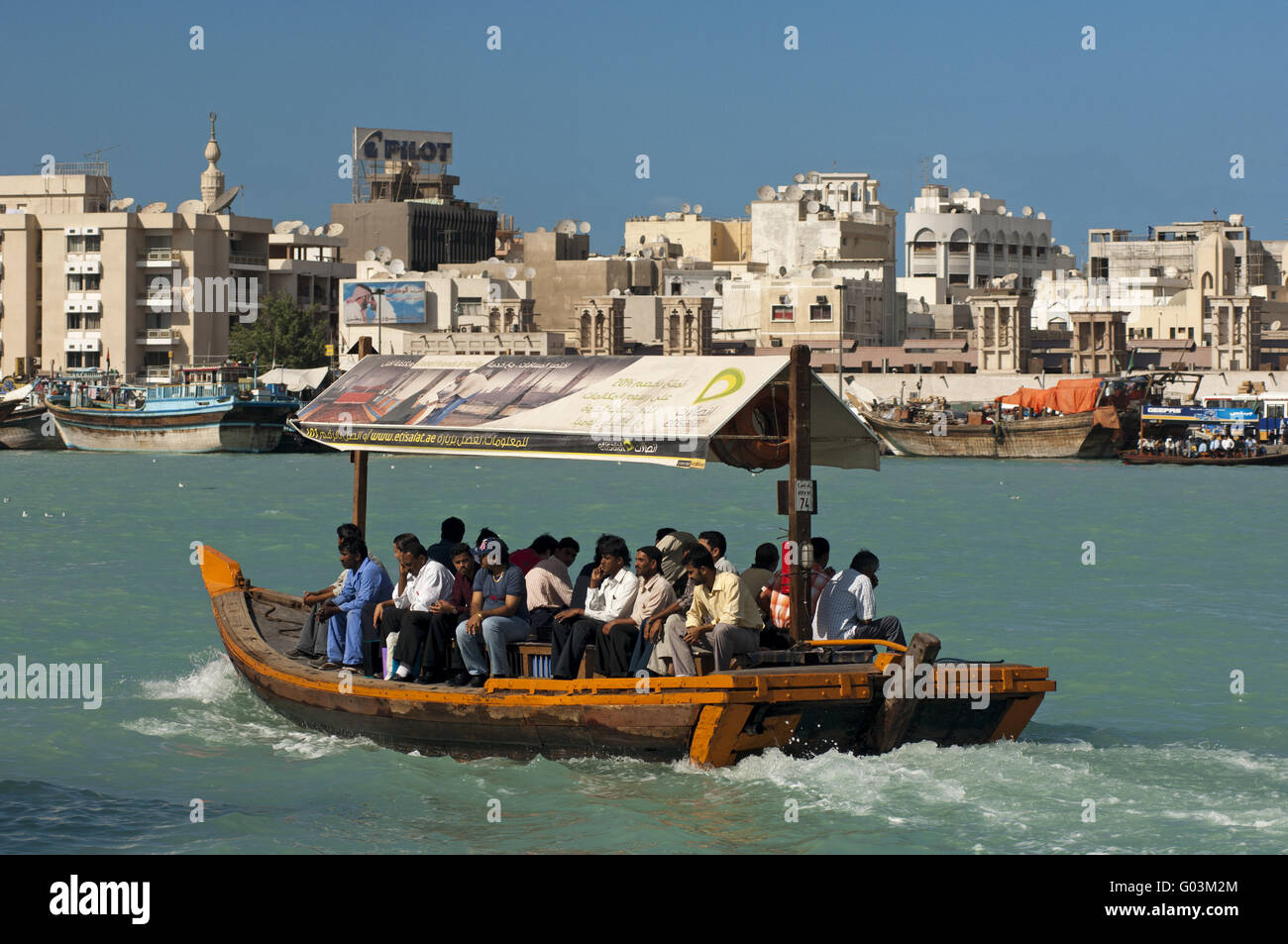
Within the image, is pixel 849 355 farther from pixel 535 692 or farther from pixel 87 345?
pixel 535 692

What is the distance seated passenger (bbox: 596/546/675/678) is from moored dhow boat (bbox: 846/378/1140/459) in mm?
70338

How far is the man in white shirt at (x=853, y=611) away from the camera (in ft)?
52.3

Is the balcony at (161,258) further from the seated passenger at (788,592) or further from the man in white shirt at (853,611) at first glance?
the man in white shirt at (853,611)

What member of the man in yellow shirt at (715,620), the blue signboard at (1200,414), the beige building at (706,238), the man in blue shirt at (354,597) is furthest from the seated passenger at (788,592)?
the beige building at (706,238)

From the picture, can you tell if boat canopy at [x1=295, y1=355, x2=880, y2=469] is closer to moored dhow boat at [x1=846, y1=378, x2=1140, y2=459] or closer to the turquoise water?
the turquoise water

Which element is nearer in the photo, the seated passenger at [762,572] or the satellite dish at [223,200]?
the seated passenger at [762,572]

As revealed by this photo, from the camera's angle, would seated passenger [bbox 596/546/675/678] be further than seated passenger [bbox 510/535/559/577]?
No

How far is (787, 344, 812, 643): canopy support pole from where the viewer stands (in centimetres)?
1556

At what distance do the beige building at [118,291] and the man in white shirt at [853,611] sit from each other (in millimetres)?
89201

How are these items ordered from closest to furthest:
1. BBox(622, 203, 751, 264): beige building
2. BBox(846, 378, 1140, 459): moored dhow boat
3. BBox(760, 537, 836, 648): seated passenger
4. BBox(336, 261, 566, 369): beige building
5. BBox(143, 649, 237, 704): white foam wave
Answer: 1. BBox(760, 537, 836, 648): seated passenger
2. BBox(143, 649, 237, 704): white foam wave
3. BBox(846, 378, 1140, 459): moored dhow boat
4. BBox(336, 261, 566, 369): beige building
5. BBox(622, 203, 751, 264): beige building

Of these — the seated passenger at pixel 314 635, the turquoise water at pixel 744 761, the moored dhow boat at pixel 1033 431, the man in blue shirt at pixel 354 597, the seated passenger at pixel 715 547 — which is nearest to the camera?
the turquoise water at pixel 744 761

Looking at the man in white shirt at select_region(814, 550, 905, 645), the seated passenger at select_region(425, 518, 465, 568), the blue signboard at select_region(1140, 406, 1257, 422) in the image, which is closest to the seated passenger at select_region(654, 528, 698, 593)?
the man in white shirt at select_region(814, 550, 905, 645)

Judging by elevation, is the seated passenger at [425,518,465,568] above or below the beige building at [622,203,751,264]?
below
